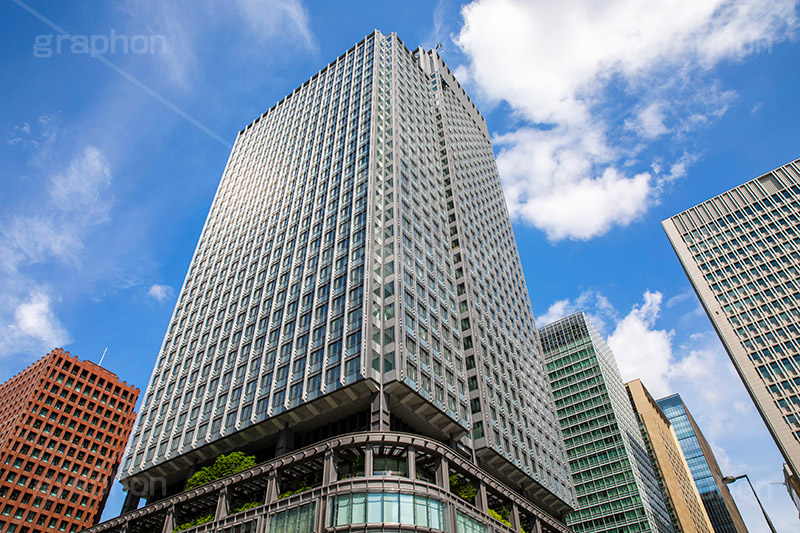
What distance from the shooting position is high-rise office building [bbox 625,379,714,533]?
139 metres

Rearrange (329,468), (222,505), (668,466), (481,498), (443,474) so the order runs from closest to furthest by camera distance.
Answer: (329,468)
(443,474)
(481,498)
(222,505)
(668,466)

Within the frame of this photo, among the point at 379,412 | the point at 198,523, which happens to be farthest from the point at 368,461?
the point at 198,523

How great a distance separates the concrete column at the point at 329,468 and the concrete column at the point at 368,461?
2.78 meters

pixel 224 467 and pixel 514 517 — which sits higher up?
pixel 224 467

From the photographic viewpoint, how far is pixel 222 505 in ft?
173

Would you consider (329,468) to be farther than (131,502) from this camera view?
No

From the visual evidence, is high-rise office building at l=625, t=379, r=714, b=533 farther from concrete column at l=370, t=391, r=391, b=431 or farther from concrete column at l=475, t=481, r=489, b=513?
concrete column at l=370, t=391, r=391, b=431

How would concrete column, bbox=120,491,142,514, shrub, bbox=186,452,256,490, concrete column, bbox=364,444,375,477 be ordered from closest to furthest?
concrete column, bbox=364,444,375,477
shrub, bbox=186,452,256,490
concrete column, bbox=120,491,142,514

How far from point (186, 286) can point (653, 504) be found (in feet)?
335

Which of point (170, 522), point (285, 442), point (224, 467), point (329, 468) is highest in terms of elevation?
point (285, 442)

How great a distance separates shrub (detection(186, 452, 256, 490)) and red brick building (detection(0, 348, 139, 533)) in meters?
61.2

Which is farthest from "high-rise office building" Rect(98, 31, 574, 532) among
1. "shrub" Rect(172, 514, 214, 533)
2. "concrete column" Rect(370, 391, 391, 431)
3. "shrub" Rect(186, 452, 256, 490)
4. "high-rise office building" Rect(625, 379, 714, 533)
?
"high-rise office building" Rect(625, 379, 714, 533)

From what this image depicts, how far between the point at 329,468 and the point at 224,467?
50.0 feet

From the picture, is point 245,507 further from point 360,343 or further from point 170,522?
point 360,343
